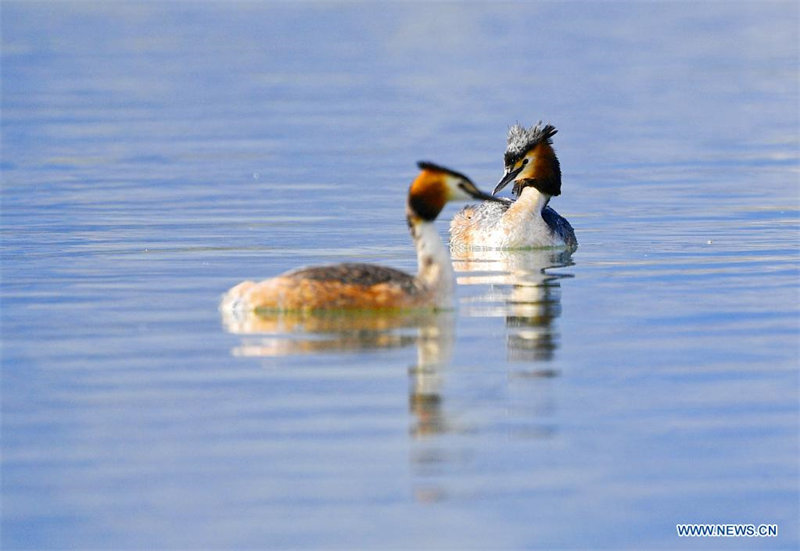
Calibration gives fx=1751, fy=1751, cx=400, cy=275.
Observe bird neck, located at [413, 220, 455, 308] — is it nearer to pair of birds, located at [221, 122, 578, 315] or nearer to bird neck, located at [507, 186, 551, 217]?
pair of birds, located at [221, 122, 578, 315]

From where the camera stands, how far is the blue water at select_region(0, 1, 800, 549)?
9867 millimetres

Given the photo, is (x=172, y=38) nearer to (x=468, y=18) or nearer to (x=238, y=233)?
(x=468, y=18)

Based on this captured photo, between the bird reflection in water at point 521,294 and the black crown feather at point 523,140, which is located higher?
the black crown feather at point 523,140

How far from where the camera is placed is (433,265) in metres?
14.9

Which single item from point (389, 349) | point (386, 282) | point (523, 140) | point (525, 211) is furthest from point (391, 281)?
point (523, 140)

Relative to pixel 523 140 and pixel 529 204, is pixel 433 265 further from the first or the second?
pixel 523 140

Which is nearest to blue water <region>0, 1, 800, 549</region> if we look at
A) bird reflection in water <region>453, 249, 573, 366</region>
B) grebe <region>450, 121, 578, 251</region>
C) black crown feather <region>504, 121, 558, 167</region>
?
bird reflection in water <region>453, 249, 573, 366</region>

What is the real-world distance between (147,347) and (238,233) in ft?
25.9

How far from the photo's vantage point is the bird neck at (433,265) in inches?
587

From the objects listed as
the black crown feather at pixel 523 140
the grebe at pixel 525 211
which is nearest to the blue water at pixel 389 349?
the grebe at pixel 525 211

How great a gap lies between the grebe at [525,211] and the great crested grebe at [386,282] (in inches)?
222

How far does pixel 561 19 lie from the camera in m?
78.2

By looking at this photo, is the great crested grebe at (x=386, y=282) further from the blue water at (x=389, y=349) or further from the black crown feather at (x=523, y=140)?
the black crown feather at (x=523, y=140)

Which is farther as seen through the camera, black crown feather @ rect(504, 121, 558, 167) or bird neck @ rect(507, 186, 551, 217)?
black crown feather @ rect(504, 121, 558, 167)
